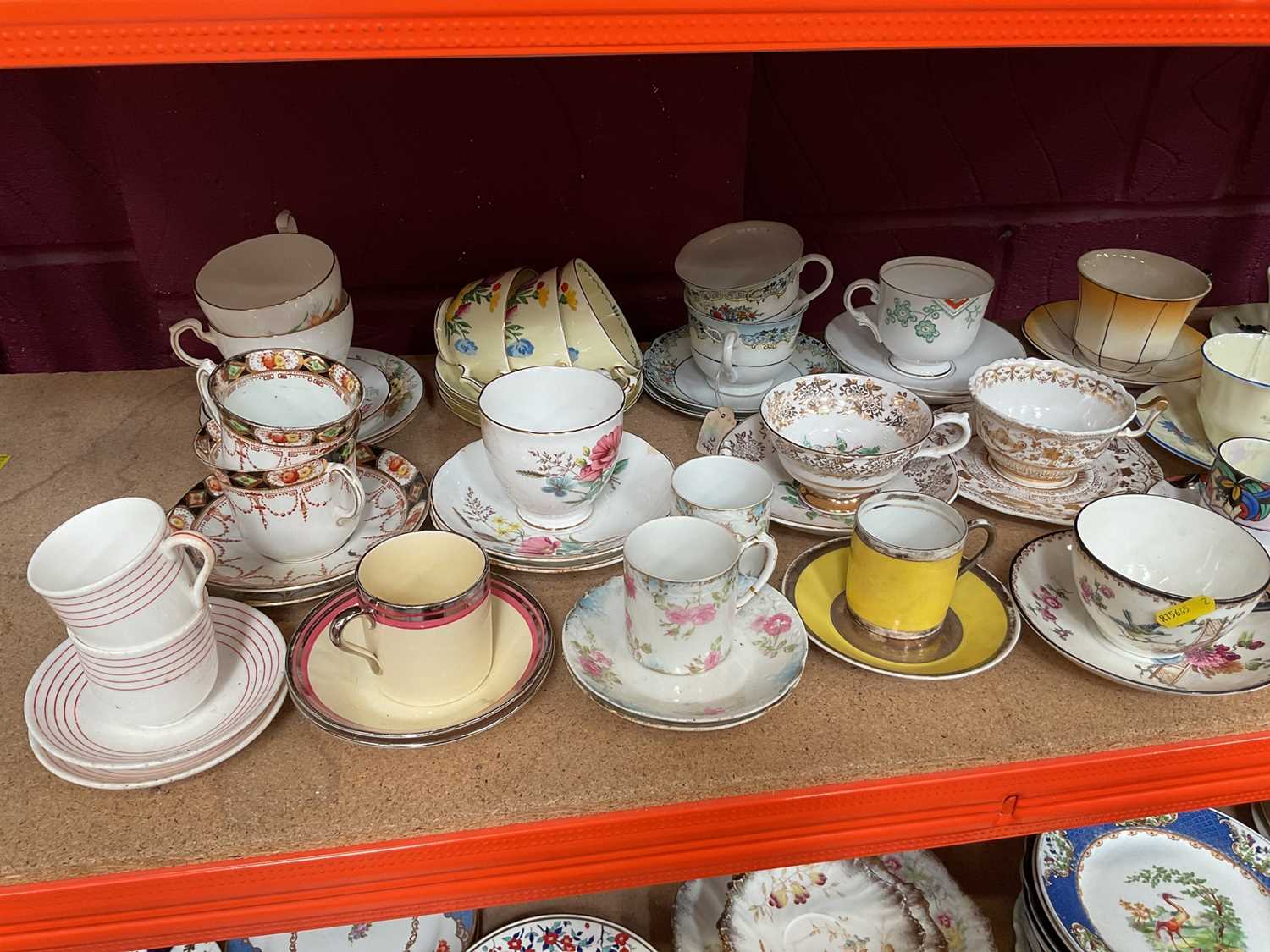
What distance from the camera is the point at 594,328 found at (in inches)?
37.4

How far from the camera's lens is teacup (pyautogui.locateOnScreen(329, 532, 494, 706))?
62 cm

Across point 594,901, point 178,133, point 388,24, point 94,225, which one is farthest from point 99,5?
point 594,901

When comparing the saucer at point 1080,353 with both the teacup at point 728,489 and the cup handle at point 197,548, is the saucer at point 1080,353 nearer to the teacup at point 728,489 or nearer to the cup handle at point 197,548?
the teacup at point 728,489

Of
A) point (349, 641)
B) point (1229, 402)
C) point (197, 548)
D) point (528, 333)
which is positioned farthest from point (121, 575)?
point (1229, 402)

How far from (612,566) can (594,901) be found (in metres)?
0.49

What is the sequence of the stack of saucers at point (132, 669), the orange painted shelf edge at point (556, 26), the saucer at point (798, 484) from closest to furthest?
the orange painted shelf edge at point (556, 26)
the stack of saucers at point (132, 669)
the saucer at point (798, 484)

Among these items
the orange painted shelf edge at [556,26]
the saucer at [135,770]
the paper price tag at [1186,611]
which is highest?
the orange painted shelf edge at [556,26]

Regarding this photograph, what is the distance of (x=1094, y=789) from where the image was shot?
0.69 metres

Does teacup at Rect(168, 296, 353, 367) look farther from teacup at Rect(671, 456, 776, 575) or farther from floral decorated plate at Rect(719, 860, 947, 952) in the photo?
floral decorated plate at Rect(719, 860, 947, 952)

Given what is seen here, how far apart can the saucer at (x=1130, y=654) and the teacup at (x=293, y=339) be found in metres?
0.62

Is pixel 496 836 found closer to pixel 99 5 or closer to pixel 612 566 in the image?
pixel 612 566

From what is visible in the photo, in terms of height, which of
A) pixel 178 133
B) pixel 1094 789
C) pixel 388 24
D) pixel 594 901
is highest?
pixel 388 24

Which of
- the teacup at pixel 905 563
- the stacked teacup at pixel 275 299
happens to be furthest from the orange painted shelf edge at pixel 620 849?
the stacked teacup at pixel 275 299

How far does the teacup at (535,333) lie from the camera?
933 mm
